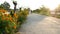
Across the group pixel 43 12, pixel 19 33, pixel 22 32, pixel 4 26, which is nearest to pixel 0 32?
pixel 4 26

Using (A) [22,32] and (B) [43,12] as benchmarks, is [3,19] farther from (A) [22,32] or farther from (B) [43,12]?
(B) [43,12]

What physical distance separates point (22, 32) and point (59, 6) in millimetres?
22636

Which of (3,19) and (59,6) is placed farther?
(59,6)

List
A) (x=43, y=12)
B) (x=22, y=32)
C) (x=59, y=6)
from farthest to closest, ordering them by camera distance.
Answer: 1. (x=59, y=6)
2. (x=43, y=12)
3. (x=22, y=32)

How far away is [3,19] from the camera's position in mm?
8359

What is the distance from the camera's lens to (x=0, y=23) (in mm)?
8258

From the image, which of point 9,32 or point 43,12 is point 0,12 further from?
point 43,12

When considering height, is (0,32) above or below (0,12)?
below

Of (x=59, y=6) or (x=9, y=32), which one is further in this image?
(x=59, y=6)

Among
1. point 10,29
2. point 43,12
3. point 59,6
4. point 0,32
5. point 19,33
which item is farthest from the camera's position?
point 59,6

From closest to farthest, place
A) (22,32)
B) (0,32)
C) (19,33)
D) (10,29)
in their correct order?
1. (0,32)
2. (10,29)
3. (19,33)
4. (22,32)

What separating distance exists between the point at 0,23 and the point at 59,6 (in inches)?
1022

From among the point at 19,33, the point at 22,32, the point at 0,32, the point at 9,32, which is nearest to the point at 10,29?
the point at 9,32

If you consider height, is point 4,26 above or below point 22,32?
above
